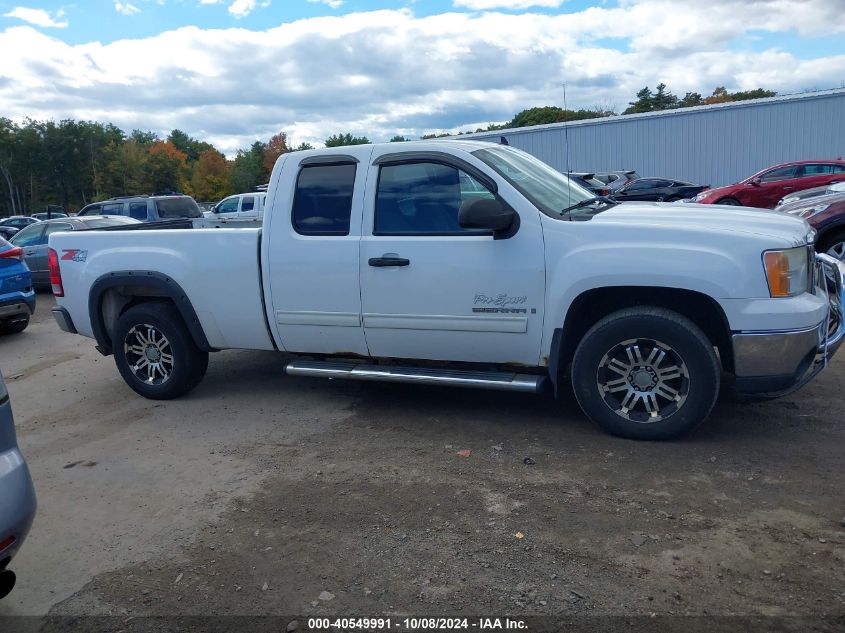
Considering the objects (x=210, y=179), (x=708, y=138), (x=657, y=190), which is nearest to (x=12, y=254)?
(x=657, y=190)

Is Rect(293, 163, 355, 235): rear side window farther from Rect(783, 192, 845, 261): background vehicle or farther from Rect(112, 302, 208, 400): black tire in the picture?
Rect(783, 192, 845, 261): background vehicle

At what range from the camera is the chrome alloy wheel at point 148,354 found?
6.41 m

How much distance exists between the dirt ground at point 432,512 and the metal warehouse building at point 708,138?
63.8 ft

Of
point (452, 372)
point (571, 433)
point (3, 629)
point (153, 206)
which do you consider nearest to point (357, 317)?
point (452, 372)

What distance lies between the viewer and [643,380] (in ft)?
15.8

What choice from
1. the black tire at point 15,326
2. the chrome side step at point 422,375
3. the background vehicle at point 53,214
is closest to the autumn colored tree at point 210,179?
the background vehicle at point 53,214

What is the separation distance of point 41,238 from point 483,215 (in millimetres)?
13564

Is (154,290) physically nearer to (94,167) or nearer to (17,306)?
(17,306)

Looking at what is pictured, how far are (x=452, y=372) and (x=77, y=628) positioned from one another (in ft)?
9.55

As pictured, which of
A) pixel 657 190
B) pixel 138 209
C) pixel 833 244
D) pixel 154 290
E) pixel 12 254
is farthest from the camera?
pixel 657 190

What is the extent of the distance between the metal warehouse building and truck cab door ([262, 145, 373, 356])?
1874 centimetres

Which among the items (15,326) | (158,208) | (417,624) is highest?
(158,208)

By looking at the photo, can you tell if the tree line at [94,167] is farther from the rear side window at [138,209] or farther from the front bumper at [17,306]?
the front bumper at [17,306]

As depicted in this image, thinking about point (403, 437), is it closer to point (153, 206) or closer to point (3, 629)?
point (3, 629)
